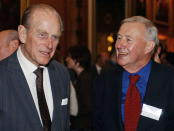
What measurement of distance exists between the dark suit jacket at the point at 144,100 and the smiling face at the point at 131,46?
135 mm

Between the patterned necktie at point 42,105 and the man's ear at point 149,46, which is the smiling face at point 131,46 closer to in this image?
the man's ear at point 149,46

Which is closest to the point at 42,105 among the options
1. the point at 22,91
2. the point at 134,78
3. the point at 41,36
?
the point at 22,91

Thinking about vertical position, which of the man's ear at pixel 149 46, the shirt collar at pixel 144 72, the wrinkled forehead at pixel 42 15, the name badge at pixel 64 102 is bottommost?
the name badge at pixel 64 102

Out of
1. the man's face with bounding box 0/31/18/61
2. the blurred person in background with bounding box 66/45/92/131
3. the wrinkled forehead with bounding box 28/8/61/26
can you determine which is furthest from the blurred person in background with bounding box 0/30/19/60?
the blurred person in background with bounding box 66/45/92/131

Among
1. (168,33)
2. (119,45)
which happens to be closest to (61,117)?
(119,45)

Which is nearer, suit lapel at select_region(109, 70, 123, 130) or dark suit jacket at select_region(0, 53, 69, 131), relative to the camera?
dark suit jacket at select_region(0, 53, 69, 131)

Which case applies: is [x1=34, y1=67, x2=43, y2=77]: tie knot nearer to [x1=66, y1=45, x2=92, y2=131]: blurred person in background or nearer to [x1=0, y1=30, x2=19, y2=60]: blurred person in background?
[x1=0, y1=30, x2=19, y2=60]: blurred person in background

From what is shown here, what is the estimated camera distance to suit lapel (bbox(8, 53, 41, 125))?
2654 mm

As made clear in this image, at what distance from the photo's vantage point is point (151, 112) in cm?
318

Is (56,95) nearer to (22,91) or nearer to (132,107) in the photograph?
(22,91)

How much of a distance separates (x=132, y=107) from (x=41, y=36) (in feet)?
3.16

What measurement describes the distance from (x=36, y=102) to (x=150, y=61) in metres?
1.14

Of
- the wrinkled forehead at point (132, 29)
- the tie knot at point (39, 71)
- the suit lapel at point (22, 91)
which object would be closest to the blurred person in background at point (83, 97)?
the wrinkled forehead at point (132, 29)

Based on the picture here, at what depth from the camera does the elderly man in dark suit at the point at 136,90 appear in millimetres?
3188
